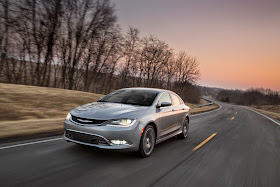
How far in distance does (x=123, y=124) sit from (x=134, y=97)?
1597 mm

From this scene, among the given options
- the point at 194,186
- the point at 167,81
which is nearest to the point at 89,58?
the point at 167,81

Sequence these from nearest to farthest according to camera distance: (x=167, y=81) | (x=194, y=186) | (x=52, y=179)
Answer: (x=52, y=179), (x=194, y=186), (x=167, y=81)

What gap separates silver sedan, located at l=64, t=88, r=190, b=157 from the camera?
4.30 meters

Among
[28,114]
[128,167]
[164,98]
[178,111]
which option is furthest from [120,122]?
[28,114]

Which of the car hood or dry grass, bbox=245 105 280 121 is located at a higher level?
the car hood

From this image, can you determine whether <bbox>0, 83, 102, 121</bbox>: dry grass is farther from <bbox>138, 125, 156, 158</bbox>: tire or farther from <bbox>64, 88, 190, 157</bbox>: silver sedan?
<bbox>138, 125, 156, 158</bbox>: tire

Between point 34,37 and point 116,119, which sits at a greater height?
point 34,37

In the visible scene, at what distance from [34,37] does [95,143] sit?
942 inches

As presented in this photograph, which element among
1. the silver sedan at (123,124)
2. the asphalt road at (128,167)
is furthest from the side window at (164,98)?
the asphalt road at (128,167)

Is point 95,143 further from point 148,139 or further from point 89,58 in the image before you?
point 89,58

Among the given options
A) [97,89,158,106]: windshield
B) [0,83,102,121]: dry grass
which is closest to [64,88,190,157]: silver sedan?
[97,89,158,106]: windshield

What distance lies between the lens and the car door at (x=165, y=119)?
18.4ft

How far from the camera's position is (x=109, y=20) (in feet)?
103

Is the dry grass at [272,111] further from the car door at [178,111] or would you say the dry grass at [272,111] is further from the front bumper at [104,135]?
the front bumper at [104,135]
